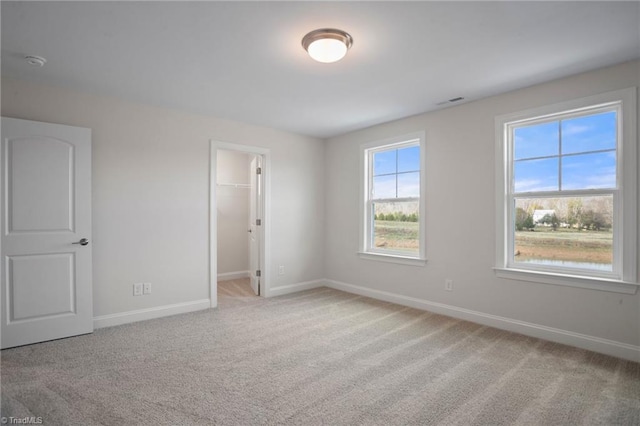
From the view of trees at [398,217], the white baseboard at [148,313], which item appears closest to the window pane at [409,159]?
the view of trees at [398,217]

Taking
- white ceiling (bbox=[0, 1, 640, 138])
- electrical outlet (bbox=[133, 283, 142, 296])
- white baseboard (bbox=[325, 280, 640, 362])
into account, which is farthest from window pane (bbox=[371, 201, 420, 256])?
electrical outlet (bbox=[133, 283, 142, 296])

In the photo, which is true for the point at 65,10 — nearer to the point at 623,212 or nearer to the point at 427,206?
the point at 427,206

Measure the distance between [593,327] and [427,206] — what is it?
77.2 inches

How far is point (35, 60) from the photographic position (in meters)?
2.71

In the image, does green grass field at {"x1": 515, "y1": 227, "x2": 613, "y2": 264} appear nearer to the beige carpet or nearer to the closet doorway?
the beige carpet

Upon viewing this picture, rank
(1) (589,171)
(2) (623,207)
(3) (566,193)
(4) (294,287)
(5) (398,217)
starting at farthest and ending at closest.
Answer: (4) (294,287) → (5) (398,217) → (3) (566,193) → (1) (589,171) → (2) (623,207)

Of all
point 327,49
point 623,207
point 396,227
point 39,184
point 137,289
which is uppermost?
point 327,49

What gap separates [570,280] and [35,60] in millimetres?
4944

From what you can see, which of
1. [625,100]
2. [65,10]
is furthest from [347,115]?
[65,10]

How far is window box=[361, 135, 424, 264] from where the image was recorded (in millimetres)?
4398

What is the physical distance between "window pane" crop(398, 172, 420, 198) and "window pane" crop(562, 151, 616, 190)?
5.22ft

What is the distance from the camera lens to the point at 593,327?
2.95 metres

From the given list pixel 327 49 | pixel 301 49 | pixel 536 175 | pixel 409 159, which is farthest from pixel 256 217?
pixel 536 175

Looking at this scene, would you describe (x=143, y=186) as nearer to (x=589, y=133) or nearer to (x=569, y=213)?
(x=569, y=213)
